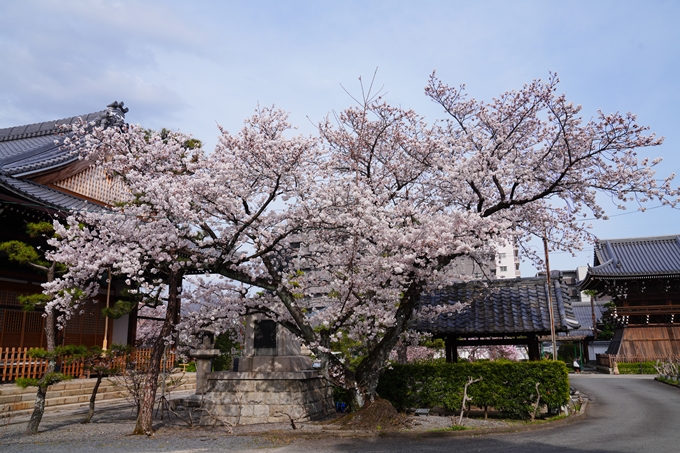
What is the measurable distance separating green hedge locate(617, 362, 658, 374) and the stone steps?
3039 cm

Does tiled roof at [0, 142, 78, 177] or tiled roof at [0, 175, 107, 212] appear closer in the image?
tiled roof at [0, 175, 107, 212]

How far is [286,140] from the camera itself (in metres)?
10.9

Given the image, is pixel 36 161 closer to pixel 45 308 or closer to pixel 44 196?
pixel 44 196

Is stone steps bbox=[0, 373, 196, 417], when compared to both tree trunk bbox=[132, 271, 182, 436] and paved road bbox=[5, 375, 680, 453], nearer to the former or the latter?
paved road bbox=[5, 375, 680, 453]

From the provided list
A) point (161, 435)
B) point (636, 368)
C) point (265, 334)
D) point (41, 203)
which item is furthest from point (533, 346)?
point (636, 368)

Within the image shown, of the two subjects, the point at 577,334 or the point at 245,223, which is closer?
the point at 245,223

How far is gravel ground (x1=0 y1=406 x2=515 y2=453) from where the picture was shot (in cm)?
907

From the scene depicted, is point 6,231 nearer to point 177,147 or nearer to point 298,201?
point 177,147

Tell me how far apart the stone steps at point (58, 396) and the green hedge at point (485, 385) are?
756cm

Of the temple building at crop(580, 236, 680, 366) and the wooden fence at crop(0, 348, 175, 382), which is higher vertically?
the temple building at crop(580, 236, 680, 366)

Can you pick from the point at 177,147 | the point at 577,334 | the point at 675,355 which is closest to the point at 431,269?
the point at 177,147

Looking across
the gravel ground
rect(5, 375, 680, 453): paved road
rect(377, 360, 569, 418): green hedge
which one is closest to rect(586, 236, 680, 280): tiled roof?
rect(5, 375, 680, 453): paved road

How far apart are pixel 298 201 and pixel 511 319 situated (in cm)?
801

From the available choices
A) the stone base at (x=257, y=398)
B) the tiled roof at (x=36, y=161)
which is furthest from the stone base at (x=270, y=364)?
the tiled roof at (x=36, y=161)
